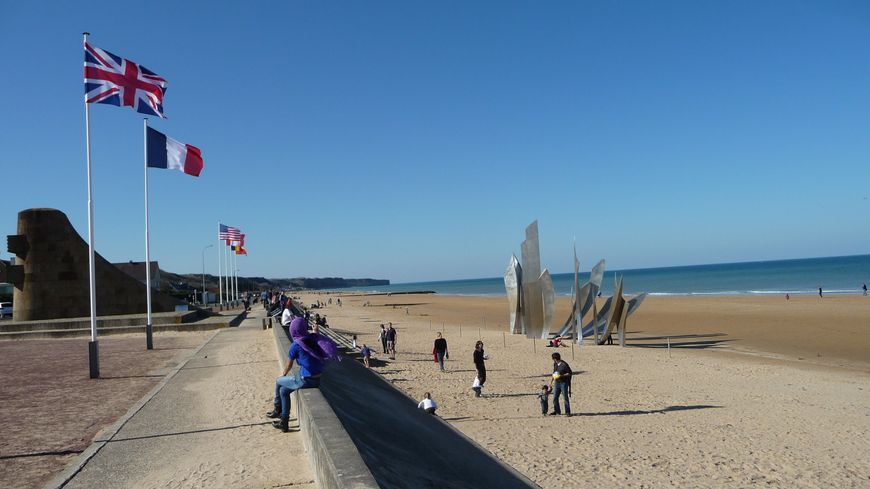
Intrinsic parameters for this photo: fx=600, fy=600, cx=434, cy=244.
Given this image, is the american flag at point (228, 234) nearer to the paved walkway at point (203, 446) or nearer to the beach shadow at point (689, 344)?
the beach shadow at point (689, 344)

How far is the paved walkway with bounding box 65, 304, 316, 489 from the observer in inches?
211

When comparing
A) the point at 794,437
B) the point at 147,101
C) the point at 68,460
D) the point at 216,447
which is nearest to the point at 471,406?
the point at 794,437

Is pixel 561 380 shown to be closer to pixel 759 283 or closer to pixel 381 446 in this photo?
pixel 381 446

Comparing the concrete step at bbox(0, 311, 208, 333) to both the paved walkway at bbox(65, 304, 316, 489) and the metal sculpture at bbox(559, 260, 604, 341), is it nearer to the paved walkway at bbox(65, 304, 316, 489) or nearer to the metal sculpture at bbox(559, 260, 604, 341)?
the paved walkway at bbox(65, 304, 316, 489)

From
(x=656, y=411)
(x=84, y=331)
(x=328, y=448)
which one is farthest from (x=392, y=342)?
(x=328, y=448)

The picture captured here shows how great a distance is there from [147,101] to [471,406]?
33.2 feet

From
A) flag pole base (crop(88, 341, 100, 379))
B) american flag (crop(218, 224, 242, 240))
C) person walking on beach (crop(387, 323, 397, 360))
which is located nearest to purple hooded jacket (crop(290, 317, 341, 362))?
flag pole base (crop(88, 341, 100, 379))

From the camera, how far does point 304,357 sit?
6477 millimetres

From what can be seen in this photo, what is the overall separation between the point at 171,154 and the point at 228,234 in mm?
23634

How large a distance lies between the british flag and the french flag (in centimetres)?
202

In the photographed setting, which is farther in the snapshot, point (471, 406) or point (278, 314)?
point (278, 314)

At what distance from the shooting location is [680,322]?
33.8 metres

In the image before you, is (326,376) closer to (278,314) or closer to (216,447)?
(216,447)

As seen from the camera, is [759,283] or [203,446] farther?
[759,283]
